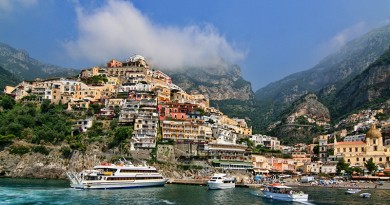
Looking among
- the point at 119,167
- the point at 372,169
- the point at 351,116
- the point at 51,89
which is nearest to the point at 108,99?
the point at 51,89

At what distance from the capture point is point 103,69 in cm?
12319

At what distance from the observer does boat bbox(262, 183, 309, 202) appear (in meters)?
51.0

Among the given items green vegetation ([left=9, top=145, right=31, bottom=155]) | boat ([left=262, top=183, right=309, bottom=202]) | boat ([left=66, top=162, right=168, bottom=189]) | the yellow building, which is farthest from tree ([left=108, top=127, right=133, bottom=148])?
the yellow building

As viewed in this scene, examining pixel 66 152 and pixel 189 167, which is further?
pixel 189 167

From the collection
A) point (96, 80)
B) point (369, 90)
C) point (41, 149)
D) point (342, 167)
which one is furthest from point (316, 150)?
point (41, 149)

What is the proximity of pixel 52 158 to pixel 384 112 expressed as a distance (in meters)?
100

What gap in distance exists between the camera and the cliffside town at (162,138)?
79688 mm

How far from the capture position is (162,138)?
283ft

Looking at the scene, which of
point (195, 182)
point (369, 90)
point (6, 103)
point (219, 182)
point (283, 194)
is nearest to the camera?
point (283, 194)

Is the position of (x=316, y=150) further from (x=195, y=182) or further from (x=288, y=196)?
(x=288, y=196)

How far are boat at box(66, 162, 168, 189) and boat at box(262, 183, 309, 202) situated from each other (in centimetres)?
1943

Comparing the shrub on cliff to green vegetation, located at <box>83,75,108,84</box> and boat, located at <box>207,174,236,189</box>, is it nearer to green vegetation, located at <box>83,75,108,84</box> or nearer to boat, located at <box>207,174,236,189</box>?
green vegetation, located at <box>83,75,108,84</box>

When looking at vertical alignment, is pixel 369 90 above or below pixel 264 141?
above

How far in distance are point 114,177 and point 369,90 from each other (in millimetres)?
117672
